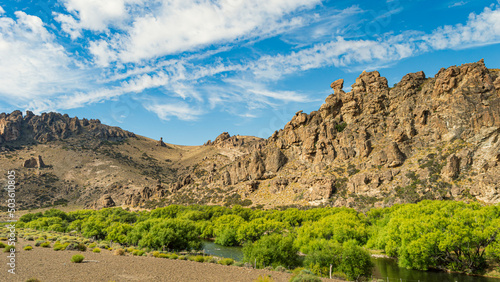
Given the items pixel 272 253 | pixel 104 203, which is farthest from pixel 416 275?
pixel 104 203

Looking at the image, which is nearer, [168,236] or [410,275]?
[410,275]

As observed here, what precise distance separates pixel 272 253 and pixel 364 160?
76.1m

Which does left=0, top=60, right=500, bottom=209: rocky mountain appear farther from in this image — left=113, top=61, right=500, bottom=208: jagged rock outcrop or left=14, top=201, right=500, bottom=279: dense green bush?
left=14, top=201, right=500, bottom=279: dense green bush

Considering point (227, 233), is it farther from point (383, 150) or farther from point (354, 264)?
point (383, 150)

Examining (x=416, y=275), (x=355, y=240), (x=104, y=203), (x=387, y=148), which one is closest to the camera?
(x=416, y=275)

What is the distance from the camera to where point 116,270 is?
3059 cm

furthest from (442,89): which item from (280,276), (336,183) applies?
(280,276)

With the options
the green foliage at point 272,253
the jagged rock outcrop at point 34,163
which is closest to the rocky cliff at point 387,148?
the green foliage at point 272,253

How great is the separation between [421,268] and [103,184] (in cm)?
15697

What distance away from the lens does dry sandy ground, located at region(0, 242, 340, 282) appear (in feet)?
88.8

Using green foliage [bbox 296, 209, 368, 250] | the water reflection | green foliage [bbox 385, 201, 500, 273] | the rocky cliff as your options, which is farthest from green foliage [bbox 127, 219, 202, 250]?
the rocky cliff

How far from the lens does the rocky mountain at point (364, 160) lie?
8469cm

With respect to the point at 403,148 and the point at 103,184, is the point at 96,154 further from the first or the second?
the point at 403,148

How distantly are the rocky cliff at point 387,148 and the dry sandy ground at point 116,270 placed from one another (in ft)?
224
